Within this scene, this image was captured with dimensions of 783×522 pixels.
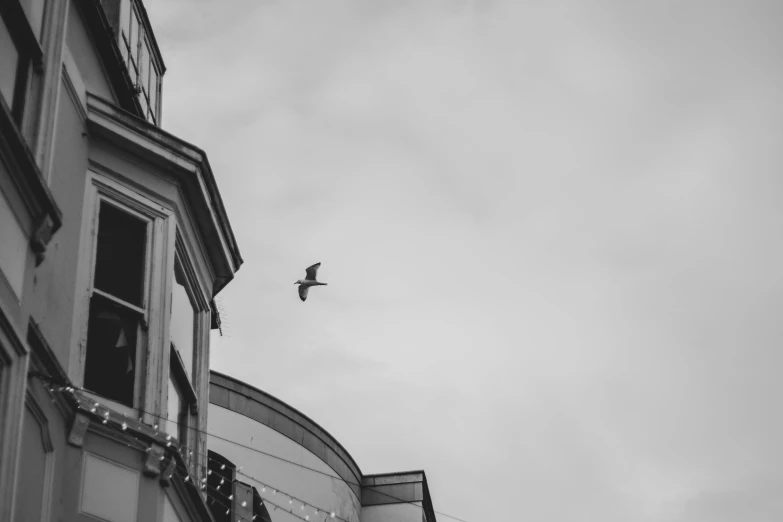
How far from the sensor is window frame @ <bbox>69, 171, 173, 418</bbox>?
1007 cm

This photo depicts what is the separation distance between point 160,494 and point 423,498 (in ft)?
49.5

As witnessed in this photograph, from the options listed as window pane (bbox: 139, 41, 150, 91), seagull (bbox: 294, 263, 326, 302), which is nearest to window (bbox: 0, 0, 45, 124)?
window pane (bbox: 139, 41, 150, 91)

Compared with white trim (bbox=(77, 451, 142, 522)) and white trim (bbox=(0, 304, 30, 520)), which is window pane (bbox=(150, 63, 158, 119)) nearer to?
white trim (bbox=(77, 451, 142, 522))

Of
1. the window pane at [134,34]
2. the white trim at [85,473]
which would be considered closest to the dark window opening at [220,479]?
the window pane at [134,34]

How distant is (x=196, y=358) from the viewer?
12.1m

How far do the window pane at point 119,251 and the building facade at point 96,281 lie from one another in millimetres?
12

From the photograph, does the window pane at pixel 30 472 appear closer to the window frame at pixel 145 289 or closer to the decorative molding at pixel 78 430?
the decorative molding at pixel 78 430

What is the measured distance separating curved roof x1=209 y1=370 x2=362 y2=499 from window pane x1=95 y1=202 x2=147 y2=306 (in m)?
9.23

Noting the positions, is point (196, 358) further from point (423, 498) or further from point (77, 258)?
point (423, 498)

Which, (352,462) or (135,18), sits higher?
(135,18)

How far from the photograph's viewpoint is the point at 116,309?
1060 cm

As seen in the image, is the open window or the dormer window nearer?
the open window

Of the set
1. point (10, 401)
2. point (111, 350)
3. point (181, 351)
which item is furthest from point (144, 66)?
point (10, 401)

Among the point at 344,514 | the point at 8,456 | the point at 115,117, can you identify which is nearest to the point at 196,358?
the point at 115,117
